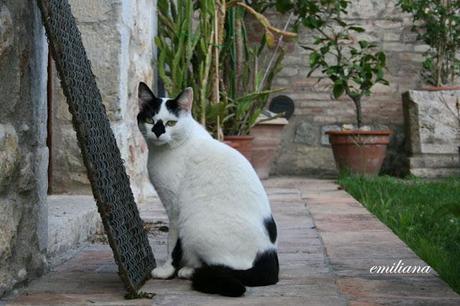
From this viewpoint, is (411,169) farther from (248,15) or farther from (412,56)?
(248,15)

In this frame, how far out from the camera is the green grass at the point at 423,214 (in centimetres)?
245

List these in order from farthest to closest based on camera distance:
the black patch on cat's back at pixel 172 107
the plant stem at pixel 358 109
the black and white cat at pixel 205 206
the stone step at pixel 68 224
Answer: the plant stem at pixel 358 109 → the stone step at pixel 68 224 → the black patch on cat's back at pixel 172 107 → the black and white cat at pixel 205 206

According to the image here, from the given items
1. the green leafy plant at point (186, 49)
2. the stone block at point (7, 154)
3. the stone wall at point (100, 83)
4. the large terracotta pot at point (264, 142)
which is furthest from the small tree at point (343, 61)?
the stone block at point (7, 154)

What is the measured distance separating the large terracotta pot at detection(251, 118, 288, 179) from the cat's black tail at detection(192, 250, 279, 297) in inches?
174

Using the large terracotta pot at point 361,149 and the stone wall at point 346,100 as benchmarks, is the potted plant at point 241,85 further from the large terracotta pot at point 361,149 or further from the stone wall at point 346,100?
the stone wall at point 346,100

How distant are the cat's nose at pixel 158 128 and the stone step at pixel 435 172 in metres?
5.11

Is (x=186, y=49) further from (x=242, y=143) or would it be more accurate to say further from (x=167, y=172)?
(x=167, y=172)

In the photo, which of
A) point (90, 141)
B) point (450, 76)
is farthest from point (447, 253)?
point (450, 76)

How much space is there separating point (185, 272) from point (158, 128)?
0.46 m

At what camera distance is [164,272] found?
7.67ft

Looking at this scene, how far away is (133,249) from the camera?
2254 millimetres

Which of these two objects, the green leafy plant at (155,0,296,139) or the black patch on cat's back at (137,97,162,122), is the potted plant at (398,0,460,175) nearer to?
the green leafy plant at (155,0,296,139)

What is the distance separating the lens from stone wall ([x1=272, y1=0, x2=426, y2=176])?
767 cm

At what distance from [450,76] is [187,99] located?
564 cm
